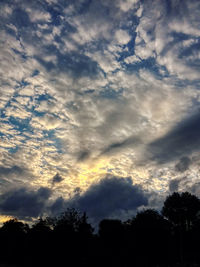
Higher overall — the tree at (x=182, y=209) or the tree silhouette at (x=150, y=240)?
the tree at (x=182, y=209)

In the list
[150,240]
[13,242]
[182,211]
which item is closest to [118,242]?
[150,240]

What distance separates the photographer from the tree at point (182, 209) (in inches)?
3105

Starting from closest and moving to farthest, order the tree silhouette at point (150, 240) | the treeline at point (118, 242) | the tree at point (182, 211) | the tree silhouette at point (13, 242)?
the treeline at point (118, 242) → the tree silhouette at point (150, 240) → the tree silhouette at point (13, 242) → the tree at point (182, 211)

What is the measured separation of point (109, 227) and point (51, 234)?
34648 mm

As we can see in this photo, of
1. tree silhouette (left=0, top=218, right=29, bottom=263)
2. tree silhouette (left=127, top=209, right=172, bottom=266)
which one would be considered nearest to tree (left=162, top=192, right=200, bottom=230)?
tree silhouette (left=127, top=209, right=172, bottom=266)

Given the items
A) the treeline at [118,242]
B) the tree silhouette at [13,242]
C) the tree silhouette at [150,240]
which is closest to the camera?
the treeline at [118,242]

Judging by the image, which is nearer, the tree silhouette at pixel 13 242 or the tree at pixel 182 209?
the tree silhouette at pixel 13 242

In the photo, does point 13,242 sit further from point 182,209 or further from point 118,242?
point 182,209

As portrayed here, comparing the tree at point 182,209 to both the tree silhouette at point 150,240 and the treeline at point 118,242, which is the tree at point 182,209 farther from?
the tree silhouette at point 150,240

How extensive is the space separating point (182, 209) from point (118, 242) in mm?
28645

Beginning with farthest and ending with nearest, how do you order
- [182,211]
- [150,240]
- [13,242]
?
[182,211], [13,242], [150,240]

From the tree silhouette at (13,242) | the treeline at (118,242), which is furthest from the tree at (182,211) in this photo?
the tree silhouette at (13,242)

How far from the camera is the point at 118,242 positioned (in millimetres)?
78750

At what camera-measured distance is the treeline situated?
194 ft
